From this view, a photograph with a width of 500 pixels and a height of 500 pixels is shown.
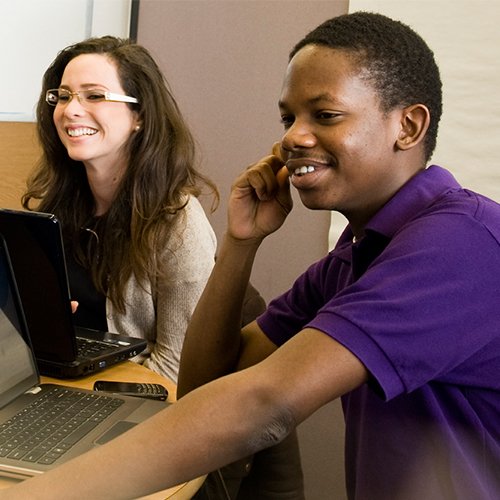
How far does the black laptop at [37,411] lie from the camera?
100 centimetres

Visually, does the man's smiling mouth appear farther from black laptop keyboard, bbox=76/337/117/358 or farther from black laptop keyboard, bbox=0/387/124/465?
black laptop keyboard, bbox=76/337/117/358

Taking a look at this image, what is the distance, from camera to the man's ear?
1030 mm

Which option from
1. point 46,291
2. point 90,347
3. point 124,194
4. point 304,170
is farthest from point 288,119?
point 124,194

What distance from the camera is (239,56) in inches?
96.8

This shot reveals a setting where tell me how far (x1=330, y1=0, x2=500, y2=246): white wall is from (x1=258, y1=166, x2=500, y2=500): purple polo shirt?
1.17 m

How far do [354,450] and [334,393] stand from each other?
1.13 feet

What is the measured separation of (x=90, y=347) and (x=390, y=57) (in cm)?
83

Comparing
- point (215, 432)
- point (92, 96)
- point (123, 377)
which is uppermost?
point (92, 96)

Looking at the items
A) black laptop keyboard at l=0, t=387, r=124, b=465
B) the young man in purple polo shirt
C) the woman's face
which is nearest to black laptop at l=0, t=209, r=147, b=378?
black laptop keyboard at l=0, t=387, r=124, b=465

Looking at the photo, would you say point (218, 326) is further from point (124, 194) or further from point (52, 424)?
point (124, 194)

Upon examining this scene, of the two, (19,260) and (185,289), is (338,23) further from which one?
(185,289)

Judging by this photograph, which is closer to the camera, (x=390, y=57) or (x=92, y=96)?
(x=390, y=57)

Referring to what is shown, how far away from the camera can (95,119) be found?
2010mm

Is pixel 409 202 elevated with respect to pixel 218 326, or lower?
elevated
